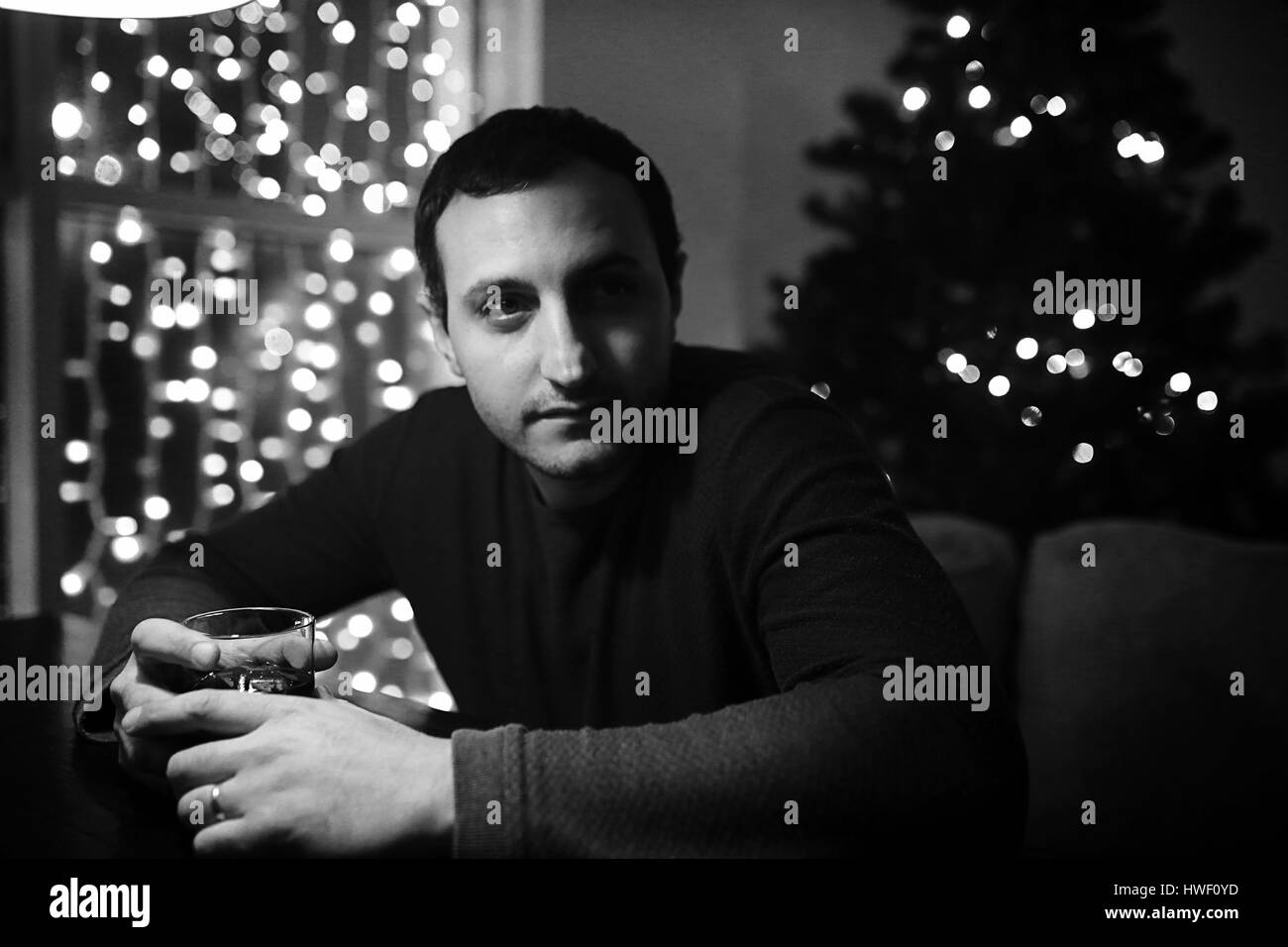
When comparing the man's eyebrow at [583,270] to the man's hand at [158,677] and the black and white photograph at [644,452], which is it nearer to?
the black and white photograph at [644,452]

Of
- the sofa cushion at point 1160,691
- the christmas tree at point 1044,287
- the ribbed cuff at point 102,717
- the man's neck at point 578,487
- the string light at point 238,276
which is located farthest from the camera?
the christmas tree at point 1044,287

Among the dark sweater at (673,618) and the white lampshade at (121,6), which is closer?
the dark sweater at (673,618)

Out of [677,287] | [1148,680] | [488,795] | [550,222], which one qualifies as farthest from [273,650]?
[1148,680]

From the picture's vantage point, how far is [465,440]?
3.67 ft

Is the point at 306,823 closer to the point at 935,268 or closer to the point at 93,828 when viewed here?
the point at 93,828

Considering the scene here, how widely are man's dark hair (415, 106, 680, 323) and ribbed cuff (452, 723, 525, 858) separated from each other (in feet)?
1.77

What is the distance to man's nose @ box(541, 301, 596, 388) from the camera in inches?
35.5

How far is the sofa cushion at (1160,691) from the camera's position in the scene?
128cm

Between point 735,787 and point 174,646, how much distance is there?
1.46 feet

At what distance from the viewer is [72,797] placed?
0.72 m

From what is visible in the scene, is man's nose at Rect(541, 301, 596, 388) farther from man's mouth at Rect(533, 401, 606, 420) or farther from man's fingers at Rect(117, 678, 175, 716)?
man's fingers at Rect(117, 678, 175, 716)

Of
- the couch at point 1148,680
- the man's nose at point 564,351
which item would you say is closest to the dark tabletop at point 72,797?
the man's nose at point 564,351

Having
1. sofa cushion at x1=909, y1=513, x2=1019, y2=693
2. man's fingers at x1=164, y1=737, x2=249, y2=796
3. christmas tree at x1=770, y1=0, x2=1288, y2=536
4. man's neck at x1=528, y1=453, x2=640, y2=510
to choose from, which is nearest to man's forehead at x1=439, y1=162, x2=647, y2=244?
man's neck at x1=528, y1=453, x2=640, y2=510
